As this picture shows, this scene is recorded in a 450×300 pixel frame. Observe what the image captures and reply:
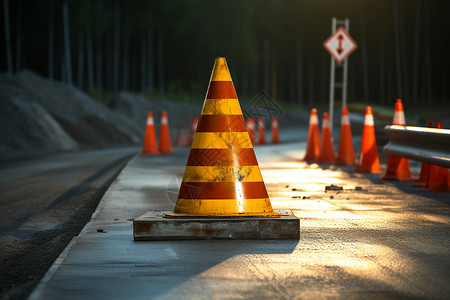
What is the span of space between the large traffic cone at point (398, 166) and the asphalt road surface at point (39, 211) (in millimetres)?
4394

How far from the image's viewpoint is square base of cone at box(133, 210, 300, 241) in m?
5.72

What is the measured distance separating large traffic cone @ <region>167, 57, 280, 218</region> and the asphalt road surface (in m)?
1.21

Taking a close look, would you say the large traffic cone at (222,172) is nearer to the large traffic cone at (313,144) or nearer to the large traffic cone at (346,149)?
the large traffic cone at (346,149)

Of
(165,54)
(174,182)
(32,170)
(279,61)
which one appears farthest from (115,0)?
(174,182)

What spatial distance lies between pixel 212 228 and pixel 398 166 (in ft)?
19.8

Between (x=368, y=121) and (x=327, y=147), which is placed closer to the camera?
(x=368, y=121)

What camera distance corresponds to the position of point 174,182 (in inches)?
425

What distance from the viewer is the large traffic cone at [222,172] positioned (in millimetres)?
5863

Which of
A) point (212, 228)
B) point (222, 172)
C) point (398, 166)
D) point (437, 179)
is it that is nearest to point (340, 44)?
point (398, 166)

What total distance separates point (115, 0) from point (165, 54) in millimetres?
22496

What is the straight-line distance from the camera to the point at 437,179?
9.61 m

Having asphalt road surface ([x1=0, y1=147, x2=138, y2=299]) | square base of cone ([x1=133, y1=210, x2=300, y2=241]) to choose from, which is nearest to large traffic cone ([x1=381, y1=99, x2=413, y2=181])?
asphalt road surface ([x1=0, y1=147, x2=138, y2=299])

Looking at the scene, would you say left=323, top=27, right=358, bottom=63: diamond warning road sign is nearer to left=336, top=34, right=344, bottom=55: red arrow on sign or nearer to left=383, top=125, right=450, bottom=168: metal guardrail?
left=336, top=34, right=344, bottom=55: red arrow on sign

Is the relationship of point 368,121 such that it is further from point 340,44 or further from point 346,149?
point 340,44
